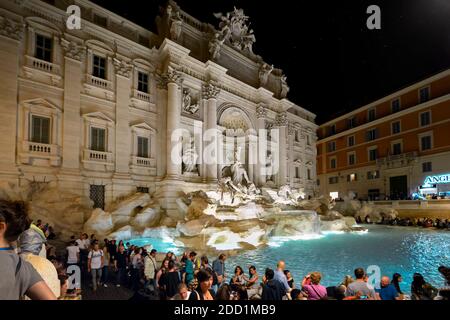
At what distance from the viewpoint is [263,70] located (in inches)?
982

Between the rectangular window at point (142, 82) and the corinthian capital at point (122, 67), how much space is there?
1.00 m

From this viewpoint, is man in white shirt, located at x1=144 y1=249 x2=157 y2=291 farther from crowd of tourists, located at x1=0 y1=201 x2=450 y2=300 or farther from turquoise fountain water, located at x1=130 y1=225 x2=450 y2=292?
turquoise fountain water, located at x1=130 y1=225 x2=450 y2=292

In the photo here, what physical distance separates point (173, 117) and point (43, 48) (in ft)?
25.9

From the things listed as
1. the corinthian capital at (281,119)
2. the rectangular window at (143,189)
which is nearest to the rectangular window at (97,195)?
the rectangular window at (143,189)

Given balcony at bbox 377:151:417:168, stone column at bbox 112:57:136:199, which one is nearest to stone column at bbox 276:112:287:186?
balcony at bbox 377:151:417:168

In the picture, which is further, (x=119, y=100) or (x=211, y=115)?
(x=211, y=115)

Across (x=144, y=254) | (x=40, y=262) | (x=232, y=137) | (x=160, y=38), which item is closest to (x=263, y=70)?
(x=232, y=137)

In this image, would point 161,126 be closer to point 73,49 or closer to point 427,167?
point 73,49

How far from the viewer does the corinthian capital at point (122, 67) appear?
1597 centimetres

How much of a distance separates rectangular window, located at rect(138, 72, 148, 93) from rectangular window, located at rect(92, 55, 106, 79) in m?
2.38

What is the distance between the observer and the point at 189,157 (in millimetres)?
18016

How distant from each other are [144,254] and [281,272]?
3.61 meters

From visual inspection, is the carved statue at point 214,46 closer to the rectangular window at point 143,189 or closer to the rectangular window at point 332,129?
the rectangular window at point 143,189

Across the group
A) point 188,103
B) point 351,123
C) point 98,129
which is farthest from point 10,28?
point 351,123
